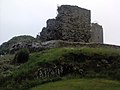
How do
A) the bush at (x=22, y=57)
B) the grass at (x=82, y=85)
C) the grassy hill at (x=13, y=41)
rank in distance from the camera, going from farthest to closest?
the grassy hill at (x=13, y=41) < the bush at (x=22, y=57) < the grass at (x=82, y=85)

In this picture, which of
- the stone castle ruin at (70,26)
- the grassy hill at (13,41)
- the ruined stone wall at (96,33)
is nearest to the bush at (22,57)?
the stone castle ruin at (70,26)

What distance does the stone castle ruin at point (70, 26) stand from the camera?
44406 millimetres

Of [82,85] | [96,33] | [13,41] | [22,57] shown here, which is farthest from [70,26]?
[82,85]

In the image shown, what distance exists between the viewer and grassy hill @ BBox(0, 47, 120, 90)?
3359 cm

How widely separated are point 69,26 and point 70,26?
0.14 meters

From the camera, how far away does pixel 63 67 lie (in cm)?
3488

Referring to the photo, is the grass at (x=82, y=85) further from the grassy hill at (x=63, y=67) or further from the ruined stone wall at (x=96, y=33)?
the ruined stone wall at (x=96, y=33)

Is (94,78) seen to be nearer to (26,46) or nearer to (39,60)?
(39,60)

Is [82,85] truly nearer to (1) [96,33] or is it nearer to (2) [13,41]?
(1) [96,33]

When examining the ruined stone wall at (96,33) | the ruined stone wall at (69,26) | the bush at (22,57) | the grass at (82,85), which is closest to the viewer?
the grass at (82,85)

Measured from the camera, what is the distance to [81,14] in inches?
1804

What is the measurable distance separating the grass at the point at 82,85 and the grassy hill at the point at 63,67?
1192mm

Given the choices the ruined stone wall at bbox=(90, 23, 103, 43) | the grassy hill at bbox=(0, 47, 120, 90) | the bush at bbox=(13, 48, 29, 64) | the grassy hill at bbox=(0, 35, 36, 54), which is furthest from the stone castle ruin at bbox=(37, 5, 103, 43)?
the bush at bbox=(13, 48, 29, 64)

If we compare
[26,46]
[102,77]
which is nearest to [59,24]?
[26,46]
